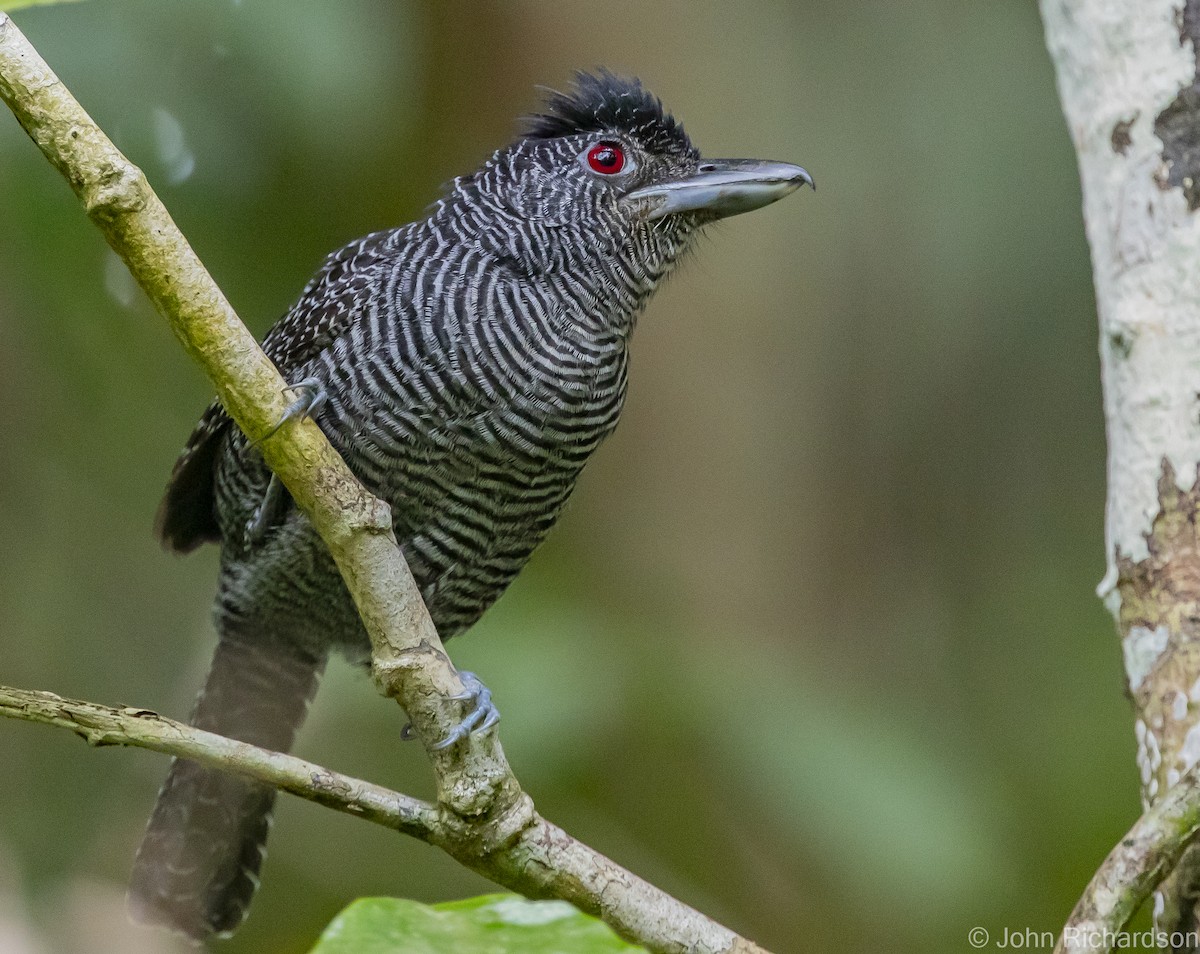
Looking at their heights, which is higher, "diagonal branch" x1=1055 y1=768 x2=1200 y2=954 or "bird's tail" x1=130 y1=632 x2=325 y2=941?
"bird's tail" x1=130 y1=632 x2=325 y2=941

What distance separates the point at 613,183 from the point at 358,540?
1198 mm

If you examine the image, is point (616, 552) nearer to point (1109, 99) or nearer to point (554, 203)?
point (554, 203)

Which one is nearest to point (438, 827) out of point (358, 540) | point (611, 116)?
point (358, 540)

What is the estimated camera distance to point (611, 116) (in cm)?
303

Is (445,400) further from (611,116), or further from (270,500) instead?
(611,116)

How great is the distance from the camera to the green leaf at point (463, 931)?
1229mm

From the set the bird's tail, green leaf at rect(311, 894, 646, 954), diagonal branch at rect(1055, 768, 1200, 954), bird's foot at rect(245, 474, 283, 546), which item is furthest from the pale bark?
the bird's tail

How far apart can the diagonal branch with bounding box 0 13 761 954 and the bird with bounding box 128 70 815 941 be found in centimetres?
25

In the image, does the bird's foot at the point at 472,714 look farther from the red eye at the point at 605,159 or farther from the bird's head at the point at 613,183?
the red eye at the point at 605,159

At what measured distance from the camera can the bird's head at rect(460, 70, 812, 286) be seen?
2812 mm

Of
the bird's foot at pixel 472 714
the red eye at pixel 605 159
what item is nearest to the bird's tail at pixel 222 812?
the bird's foot at pixel 472 714

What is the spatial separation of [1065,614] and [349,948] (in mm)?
4302

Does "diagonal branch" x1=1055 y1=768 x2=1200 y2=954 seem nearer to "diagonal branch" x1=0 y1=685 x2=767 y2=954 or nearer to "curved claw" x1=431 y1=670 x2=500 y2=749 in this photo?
"diagonal branch" x1=0 y1=685 x2=767 y2=954

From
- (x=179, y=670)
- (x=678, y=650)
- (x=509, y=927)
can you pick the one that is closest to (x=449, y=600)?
(x=678, y=650)
